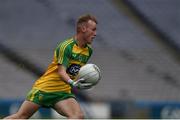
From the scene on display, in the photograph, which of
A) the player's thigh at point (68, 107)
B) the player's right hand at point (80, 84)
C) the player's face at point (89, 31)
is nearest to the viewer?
the player's right hand at point (80, 84)

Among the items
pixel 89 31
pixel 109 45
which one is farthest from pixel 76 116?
pixel 109 45

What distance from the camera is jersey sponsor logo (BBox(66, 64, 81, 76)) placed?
6465mm

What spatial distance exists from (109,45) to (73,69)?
722 cm

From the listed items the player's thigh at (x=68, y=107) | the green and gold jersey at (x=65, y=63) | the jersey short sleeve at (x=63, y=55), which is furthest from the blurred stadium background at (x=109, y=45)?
the jersey short sleeve at (x=63, y=55)

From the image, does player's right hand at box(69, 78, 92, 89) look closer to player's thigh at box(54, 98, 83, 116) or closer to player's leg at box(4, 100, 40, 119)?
player's thigh at box(54, 98, 83, 116)

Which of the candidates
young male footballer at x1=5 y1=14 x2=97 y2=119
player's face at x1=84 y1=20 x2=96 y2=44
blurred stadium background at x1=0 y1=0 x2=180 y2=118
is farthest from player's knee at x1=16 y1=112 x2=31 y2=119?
blurred stadium background at x1=0 y1=0 x2=180 y2=118

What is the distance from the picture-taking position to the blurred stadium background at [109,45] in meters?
13.5

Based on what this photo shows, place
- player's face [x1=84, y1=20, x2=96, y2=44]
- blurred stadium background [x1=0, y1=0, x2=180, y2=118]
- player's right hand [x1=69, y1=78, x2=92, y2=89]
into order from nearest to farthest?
1. player's right hand [x1=69, y1=78, x2=92, y2=89]
2. player's face [x1=84, y1=20, x2=96, y2=44]
3. blurred stadium background [x1=0, y1=0, x2=180, y2=118]

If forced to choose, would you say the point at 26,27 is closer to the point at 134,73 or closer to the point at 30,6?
the point at 30,6

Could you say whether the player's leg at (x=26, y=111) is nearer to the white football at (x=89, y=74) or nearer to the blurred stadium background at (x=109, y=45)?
the white football at (x=89, y=74)

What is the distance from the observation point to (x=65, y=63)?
6.34m

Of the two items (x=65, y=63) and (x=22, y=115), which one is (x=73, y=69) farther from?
(x=22, y=115)

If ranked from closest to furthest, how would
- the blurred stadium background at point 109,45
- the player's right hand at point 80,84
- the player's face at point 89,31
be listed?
the player's right hand at point 80,84 → the player's face at point 89,31 → the blurred stadium background at point 109,45

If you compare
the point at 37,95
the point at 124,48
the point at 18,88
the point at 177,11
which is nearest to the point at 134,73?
the point at 124,48
